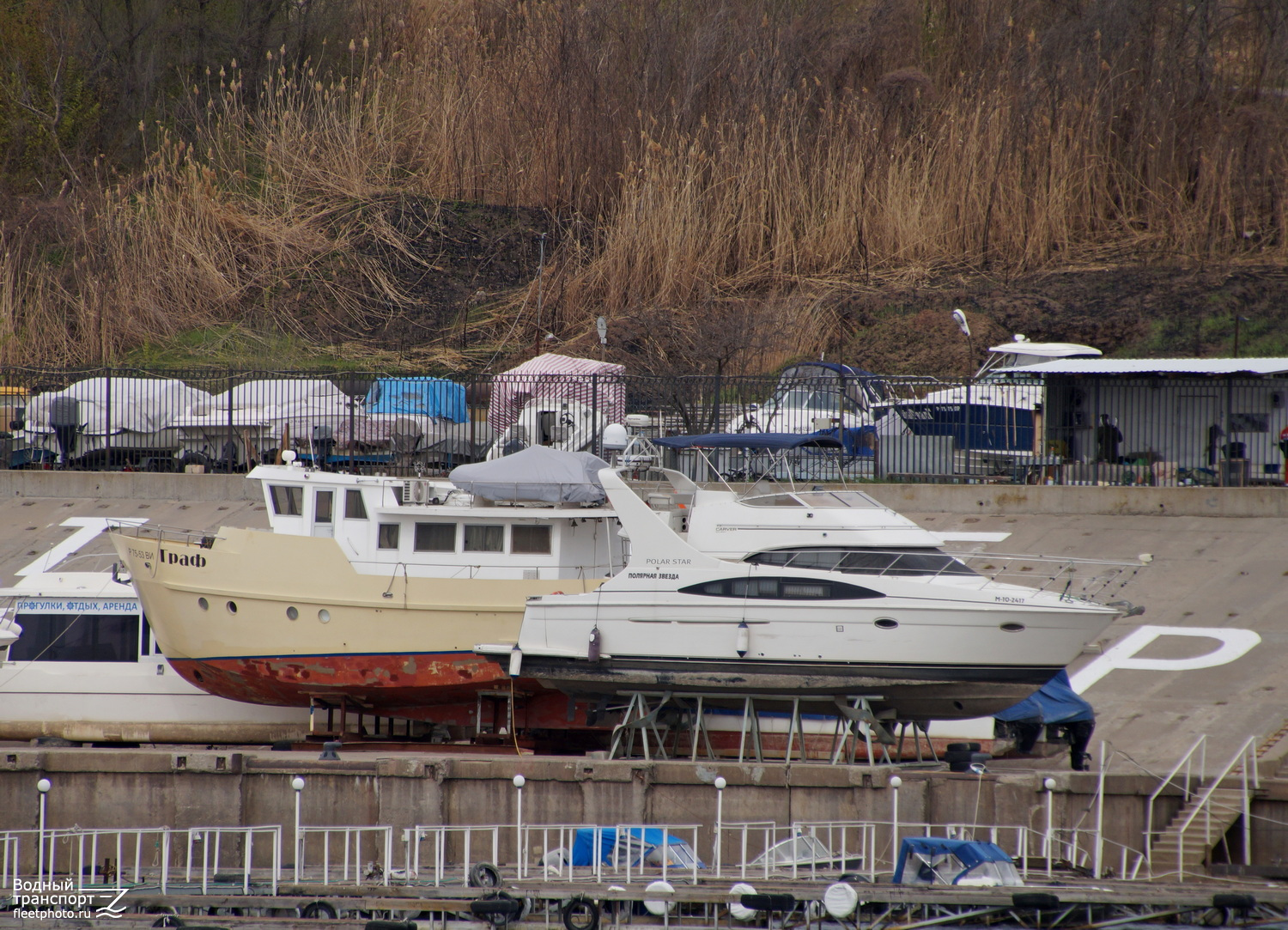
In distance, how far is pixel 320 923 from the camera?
1150 cm

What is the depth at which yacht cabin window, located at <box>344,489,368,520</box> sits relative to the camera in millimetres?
17656

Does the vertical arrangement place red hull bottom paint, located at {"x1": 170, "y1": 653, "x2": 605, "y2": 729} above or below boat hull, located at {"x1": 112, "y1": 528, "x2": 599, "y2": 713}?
below

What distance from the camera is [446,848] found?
1392 cm

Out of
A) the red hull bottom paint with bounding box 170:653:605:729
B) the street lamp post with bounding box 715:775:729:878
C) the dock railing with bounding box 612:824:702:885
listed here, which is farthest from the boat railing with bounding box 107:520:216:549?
the street lamp post with bounding box 715:775:729:878

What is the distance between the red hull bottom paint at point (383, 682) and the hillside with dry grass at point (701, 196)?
16.0 meters

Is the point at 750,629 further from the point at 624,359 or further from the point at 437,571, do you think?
the point at 624,359

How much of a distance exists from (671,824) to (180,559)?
734cm

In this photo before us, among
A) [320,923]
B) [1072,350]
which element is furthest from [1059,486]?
[320,923]

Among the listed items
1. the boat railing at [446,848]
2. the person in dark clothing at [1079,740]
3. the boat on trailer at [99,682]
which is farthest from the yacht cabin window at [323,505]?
the person in dark clothing at [1079,740]

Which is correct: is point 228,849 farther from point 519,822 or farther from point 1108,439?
point 1108,439

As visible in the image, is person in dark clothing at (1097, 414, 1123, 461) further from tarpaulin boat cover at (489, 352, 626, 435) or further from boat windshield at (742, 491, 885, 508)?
boat windshield at (742, 491, 885, 508)

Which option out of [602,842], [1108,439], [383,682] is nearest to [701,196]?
[1108,439]

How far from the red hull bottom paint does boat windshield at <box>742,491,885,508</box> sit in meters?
3.27

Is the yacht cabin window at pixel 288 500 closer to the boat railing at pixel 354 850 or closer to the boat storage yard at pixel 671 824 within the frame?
the boat storage yard at pixel 671 824
